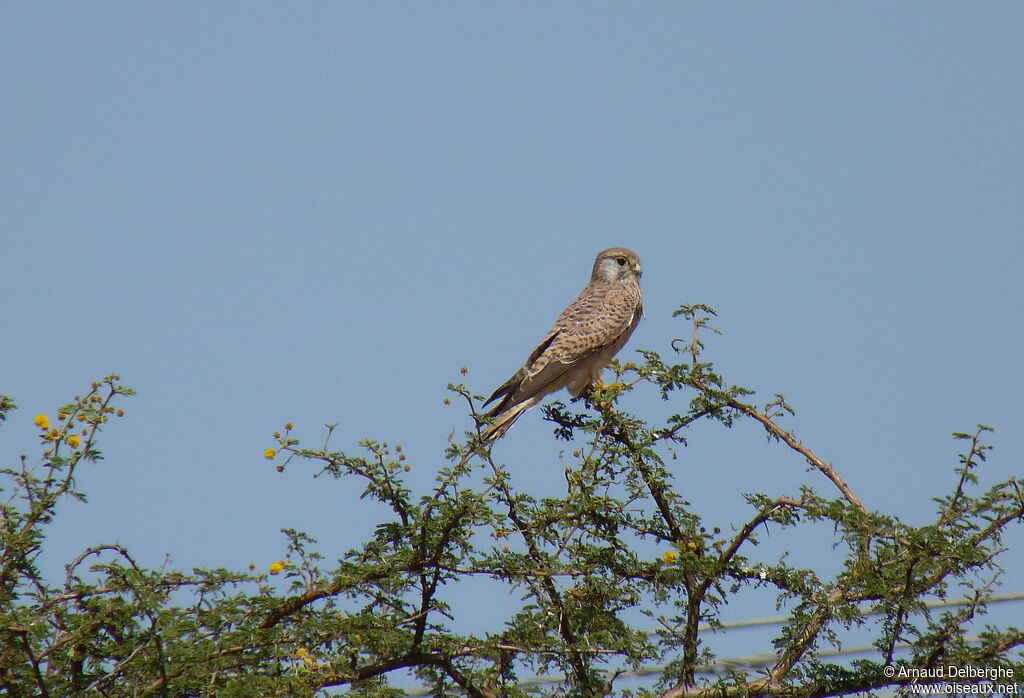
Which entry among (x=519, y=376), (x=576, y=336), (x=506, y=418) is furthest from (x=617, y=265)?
(x=506, y=418)

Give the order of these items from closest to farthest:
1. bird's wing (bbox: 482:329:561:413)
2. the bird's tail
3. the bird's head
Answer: the bird's tail < bird's wing (bbox: 482:329:561:413) < the bird's head

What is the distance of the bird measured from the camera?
728cm

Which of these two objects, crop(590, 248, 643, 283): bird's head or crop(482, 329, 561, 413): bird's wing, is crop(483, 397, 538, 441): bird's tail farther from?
crop(590, 248, 643, 283): bird's head

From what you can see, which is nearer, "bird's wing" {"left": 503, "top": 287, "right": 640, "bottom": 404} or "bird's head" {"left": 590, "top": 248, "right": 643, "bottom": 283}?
"bird's wing" {"left": 503, "top": 287, "right": 640, "bottom": 404}

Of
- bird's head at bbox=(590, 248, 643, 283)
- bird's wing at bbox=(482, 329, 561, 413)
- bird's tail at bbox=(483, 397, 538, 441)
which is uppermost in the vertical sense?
bird's head at bbox=(590, 248, 643, 283)

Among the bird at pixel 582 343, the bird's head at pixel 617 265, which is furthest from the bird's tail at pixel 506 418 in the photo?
the bird's head at pixel 617 265

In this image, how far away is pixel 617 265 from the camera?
9.50 meters

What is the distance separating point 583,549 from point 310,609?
0.94 meters

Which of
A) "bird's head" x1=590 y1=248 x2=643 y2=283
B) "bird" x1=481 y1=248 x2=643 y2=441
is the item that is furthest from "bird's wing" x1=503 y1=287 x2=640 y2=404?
"bird's head" x1=590 y1=248 x2=643 y2=283

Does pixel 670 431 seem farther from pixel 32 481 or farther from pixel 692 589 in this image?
pixel 32 481

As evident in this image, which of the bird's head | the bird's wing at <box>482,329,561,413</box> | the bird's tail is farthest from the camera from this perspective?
the bird's head

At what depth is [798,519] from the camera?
4336 mm

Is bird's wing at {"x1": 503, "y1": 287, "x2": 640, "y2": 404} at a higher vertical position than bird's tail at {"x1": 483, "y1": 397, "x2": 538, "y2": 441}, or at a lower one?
higher

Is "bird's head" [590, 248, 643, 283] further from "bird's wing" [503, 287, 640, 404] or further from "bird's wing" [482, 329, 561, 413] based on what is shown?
"bird's wing" [482, 329, 561, 413]
